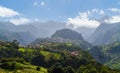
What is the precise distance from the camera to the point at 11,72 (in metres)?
146

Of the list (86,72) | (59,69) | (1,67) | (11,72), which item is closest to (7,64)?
(1,67)

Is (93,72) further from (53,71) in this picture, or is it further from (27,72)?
(27,72)

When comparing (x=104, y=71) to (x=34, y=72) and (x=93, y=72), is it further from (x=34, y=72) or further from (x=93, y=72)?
(x=34, y=72)

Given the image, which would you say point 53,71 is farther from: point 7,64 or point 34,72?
point 7,64

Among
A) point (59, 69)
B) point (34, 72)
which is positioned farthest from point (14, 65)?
point (59, 69)

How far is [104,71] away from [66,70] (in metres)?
23.3

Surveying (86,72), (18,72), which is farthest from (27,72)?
(86,72)

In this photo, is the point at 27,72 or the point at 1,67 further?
the point at 1,67

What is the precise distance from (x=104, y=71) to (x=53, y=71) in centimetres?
3219

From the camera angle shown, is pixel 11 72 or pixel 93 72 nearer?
pixel 11 72

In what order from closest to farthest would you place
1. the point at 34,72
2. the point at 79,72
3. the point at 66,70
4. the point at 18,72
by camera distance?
the point at 18,72, the point at 34,72, the point at 66,70, the point at 79,72

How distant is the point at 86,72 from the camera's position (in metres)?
177

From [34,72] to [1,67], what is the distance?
1913 centimetres

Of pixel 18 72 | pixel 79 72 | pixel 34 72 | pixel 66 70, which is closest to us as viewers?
pixel 18 72
